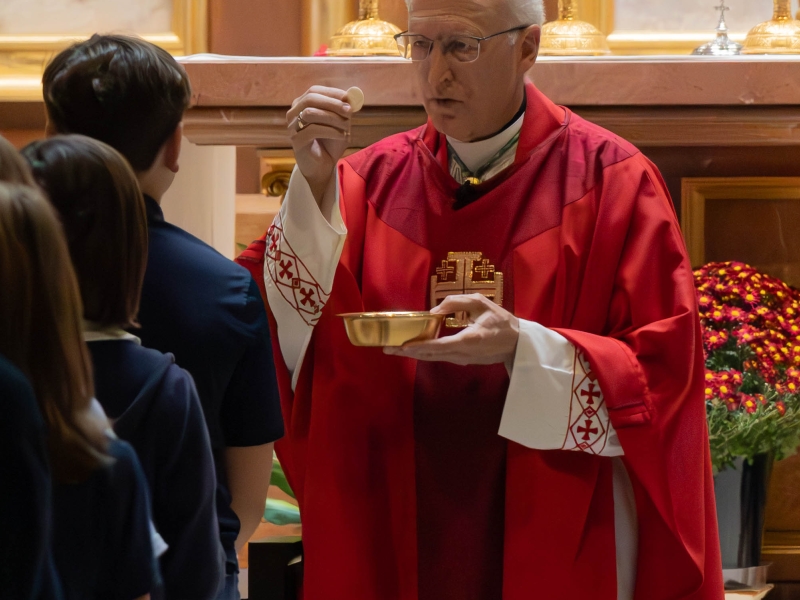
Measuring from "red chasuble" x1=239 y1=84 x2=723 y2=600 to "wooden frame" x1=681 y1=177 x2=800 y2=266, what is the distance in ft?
3.18

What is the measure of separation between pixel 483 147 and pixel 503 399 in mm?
588

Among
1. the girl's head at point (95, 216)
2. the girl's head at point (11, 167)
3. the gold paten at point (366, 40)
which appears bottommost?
the girl's head at point (95, 216)

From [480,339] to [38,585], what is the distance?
3.76 feet

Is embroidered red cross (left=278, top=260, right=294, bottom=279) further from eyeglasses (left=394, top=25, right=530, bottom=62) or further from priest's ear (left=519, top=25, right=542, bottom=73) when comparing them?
priest's ear (left=519, top=25, right=542, bottom=73)

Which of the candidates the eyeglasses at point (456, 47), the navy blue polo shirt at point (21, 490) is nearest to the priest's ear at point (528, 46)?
the eyeglasses at point (456, 47)

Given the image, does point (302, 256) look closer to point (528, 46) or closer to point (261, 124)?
point (528, 46)

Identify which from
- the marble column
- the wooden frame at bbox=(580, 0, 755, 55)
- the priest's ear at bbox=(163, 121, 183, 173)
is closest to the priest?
the priest's ear at bbox=(163, 121, 183, 173)

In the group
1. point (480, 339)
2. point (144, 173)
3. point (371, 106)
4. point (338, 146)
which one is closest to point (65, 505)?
point (144, 173)

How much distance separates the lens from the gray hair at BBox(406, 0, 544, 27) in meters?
2.65

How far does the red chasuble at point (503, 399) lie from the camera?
8.13ft

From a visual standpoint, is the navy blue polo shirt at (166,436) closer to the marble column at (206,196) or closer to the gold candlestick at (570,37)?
the marble column at (206,196)

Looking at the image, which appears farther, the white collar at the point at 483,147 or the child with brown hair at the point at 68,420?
the white collar at the point at 483,147

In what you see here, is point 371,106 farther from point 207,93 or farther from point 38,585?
point 38,585

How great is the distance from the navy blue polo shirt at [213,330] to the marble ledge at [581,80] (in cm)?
145
